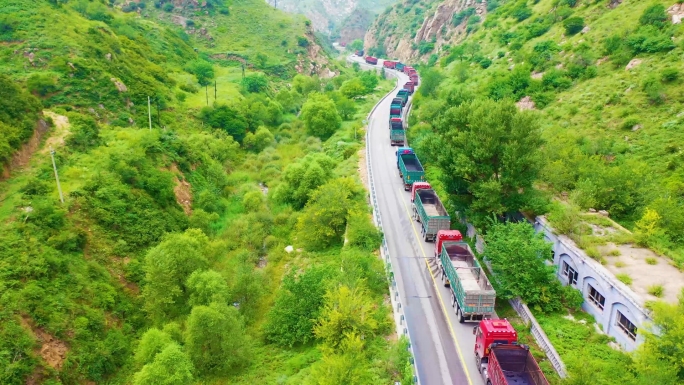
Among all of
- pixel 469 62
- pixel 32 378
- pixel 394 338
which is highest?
pixel 469 62

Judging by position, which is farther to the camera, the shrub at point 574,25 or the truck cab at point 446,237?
the shrub at point 574,25

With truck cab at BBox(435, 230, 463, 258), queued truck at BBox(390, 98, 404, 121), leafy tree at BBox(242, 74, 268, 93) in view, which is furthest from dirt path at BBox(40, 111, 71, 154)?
queued truck at BBox(390, 98, 404, 121)

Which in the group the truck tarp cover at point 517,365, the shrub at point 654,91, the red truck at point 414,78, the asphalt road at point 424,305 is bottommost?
the asphalt road at point 424,305

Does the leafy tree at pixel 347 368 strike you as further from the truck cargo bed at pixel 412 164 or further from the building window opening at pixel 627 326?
the truck cargo bed at pixel 412 164

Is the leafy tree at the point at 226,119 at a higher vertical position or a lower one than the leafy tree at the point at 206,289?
higher

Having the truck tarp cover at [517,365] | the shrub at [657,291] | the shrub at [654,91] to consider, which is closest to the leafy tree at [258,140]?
the shrub at [654,91]

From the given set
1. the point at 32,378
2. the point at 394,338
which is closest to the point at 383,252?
the point at 394,338

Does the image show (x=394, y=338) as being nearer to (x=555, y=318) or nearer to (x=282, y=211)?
(x=555, y=318)

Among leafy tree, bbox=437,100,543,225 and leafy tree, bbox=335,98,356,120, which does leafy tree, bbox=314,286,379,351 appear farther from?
leafy tree, bbox=335,98,356,120
